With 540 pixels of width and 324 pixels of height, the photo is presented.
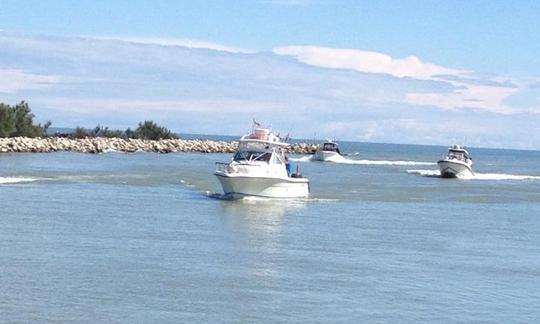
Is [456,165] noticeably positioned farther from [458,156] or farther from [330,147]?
[330,147]

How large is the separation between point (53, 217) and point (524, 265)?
1374cm

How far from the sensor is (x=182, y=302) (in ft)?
62.8

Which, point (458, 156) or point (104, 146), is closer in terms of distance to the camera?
point (458, 156)

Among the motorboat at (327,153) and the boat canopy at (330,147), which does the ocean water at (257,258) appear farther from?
the boat canopy at (330,147)

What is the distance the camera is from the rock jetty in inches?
3199

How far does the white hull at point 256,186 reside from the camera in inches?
1537

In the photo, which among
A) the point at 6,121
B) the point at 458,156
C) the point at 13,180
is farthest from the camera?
the point at 6,121

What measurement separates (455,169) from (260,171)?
30911 millimetres

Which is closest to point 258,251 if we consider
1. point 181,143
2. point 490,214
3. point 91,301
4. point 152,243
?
point 152,243

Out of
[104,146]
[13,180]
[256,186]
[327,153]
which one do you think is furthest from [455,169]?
[104,146]

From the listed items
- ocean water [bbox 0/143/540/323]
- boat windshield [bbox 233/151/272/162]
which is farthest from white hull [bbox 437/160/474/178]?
boat windshield [bbox 233/151/272/162]

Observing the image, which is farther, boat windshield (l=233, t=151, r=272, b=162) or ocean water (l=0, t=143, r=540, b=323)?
boat windshield (l=233, t=151, r=272, b=162)

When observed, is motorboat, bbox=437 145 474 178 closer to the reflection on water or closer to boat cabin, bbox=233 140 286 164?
the reflection on water

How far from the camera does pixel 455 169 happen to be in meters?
67.8
